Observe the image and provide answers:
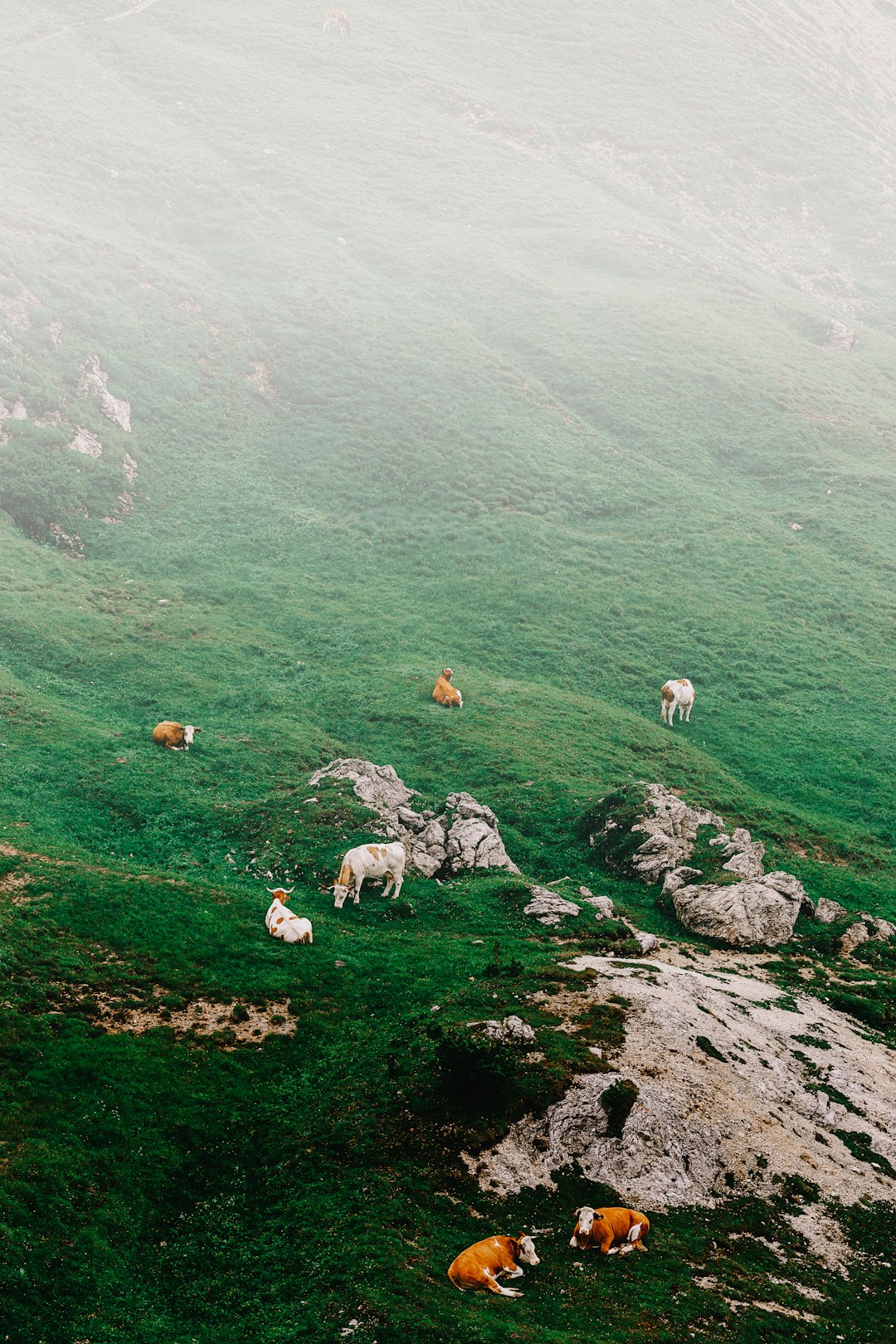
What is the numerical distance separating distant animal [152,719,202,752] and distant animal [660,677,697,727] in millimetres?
18153

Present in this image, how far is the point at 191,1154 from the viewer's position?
1538cm

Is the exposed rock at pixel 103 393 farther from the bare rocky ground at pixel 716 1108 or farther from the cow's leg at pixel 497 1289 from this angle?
the cow's leg at pixel 497 1289

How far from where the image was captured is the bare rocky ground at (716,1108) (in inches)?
629

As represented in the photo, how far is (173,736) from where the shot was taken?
31.3 meters

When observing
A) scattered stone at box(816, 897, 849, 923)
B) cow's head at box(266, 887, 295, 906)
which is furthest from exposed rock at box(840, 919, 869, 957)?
cow's head at box(266, 887, 295, 906)

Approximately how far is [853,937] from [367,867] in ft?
41.9

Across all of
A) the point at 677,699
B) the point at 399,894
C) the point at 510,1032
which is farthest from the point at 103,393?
the point at 510,1032

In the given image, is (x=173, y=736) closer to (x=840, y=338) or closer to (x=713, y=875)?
(x=713, y=875)

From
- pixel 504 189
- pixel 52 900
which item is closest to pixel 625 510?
pixel 52 900

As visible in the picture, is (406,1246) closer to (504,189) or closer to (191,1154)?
(191,1154)

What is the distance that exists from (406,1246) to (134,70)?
113 meters

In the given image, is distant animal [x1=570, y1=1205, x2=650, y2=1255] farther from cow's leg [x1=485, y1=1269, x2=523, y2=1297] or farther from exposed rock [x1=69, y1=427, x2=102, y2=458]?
exposed rock [x1=69, y1=427, x2=102, y2=458]

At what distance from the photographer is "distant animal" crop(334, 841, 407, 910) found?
79.5 ft

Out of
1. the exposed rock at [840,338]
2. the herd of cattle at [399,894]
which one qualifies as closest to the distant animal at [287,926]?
the herd of cattle at [399,894]
